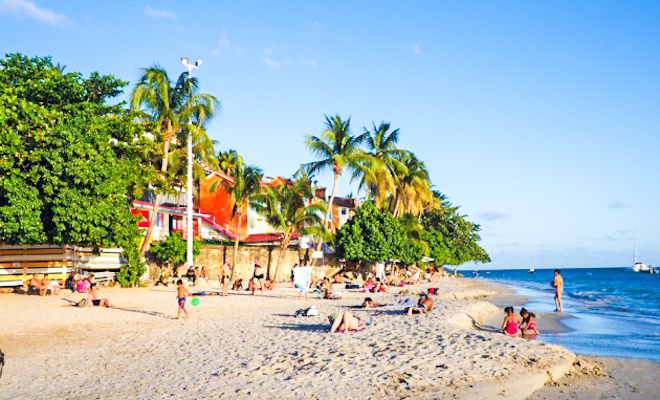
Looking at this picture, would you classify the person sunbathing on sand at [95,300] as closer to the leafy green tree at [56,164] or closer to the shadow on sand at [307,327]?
the leafy green tree at [56,164]

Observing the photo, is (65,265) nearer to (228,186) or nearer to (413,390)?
(228,186)

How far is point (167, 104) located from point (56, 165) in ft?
31.5

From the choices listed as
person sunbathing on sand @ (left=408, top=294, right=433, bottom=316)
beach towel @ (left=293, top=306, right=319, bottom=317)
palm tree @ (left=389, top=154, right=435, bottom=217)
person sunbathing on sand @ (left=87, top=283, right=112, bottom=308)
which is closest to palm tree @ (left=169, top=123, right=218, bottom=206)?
person sunbathing on sand @ (left=87, top=283, right=112, bottom=308)

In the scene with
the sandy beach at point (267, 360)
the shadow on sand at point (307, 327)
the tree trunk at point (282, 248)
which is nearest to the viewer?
the sandy beach at point (267, 360)

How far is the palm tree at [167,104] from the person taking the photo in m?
29.8

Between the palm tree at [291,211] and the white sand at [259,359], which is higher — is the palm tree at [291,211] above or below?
above

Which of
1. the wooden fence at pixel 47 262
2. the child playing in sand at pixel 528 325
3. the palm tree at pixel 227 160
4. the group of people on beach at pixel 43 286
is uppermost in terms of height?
the palm tree at pixel 227 160

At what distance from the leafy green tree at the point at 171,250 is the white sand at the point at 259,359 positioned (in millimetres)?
13062

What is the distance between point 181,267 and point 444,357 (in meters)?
24.4

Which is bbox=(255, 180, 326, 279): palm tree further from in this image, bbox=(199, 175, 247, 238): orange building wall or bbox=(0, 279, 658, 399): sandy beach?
bbox=(0, 279, 658, 399): sandy beach

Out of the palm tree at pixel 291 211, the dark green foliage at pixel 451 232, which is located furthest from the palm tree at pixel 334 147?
the dark green foliage at pixel 451 232

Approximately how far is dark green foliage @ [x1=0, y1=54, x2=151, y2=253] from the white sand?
15.5 feet

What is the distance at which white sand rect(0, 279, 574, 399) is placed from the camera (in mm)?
8695

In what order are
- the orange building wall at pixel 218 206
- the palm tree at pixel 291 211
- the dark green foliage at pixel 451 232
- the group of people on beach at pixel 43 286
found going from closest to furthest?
the group of people on beach at pixel 43 286
the palm tree at pixel 291 211
the orange building wall at pixel 218 206
the dark green foliage at pixel 451 232
